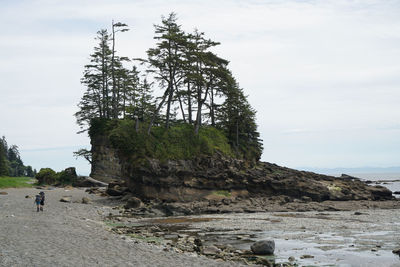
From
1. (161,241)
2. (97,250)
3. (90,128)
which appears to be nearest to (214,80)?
(90,128)

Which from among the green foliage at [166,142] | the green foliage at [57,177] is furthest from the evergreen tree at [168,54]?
the green foliage at [57,177]

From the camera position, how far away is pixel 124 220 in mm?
33094

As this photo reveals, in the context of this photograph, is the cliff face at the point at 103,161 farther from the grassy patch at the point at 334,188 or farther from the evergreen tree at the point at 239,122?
the grassy patch at the point at 334,188

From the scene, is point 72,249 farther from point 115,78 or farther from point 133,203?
point 115,78

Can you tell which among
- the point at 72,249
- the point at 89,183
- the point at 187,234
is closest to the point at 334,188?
the point at 187,234

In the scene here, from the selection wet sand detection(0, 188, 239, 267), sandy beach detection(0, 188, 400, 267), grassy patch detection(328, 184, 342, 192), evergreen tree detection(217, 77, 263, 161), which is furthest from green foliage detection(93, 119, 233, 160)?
wet sand detection(0, 188, 239, 267)

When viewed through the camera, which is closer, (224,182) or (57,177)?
(224,182)

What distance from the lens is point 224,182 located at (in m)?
50.8

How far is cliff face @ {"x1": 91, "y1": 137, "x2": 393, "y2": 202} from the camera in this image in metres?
46.7

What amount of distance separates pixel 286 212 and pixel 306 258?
25.3 meters

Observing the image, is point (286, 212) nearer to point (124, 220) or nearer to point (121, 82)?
point (124, 220)

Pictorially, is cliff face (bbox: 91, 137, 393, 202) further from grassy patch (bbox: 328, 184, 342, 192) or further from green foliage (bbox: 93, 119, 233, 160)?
green foliage (bbox: 93, 119, 233, 160)

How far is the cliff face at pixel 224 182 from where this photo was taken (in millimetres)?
46656

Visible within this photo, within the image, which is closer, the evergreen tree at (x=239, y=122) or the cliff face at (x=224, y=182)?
the cliff face at (x=224, y=182)
